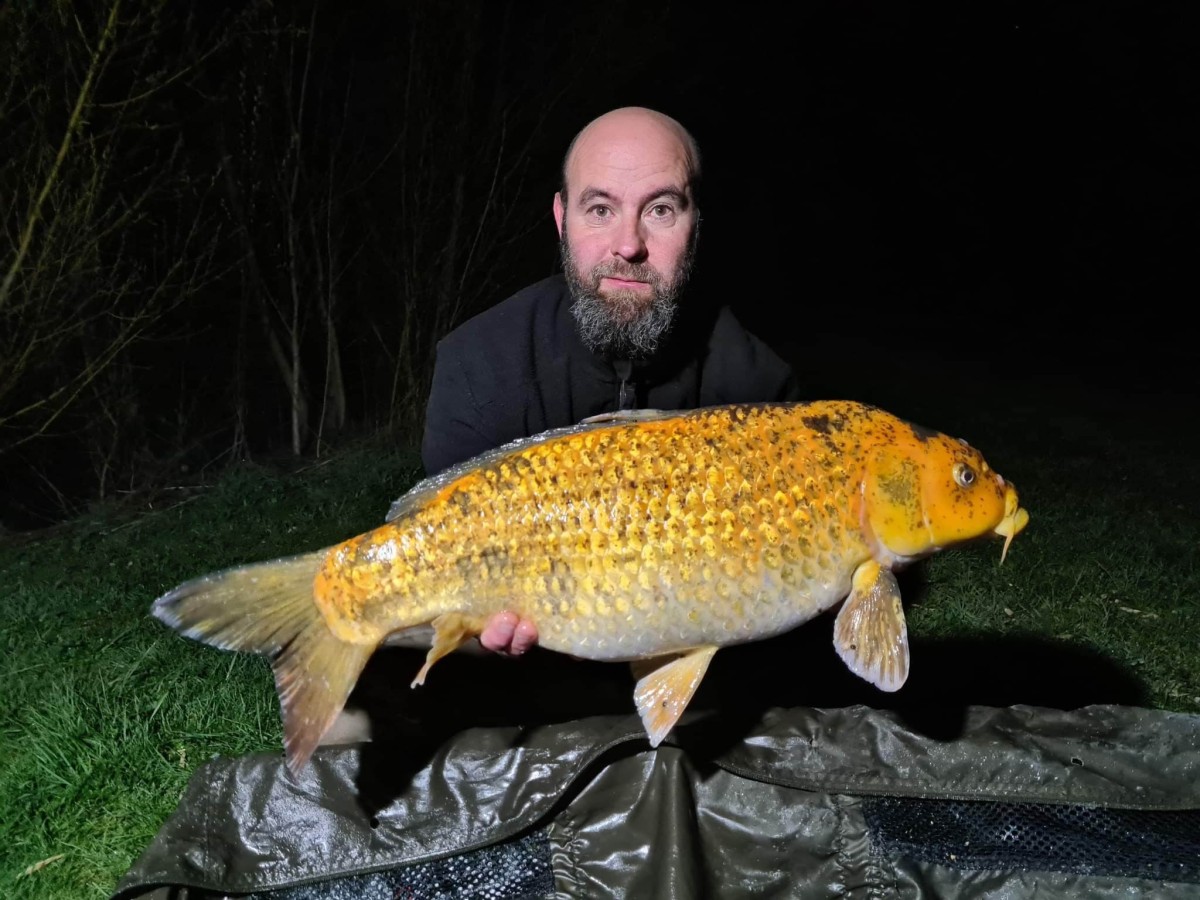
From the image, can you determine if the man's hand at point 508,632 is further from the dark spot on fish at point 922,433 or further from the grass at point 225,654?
the grass at point 225,654

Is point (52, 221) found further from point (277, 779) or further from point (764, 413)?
point (764, 413)

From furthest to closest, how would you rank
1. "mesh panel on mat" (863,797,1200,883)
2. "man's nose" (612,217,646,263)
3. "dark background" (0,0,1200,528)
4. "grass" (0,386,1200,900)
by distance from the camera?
"dark background" (0,0,1200,528)
"man's nose" (612,217,646,263)
"grass" (0,386,1200,900)
"mesh panel on mat" (863,797,1200,883)

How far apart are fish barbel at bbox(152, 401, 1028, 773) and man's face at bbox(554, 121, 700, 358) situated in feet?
2.12

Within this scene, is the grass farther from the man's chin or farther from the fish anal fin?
the man's chin

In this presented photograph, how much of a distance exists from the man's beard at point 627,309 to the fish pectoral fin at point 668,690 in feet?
2.63

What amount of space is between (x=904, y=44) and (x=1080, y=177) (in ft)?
13.9

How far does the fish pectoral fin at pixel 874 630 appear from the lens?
1.35m

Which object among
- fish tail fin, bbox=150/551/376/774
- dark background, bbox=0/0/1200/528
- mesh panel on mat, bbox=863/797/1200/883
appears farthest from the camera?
dark background, bbox=0/0/1200/528

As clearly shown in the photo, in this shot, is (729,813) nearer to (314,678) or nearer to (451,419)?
(314,678)

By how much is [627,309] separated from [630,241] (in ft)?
0.47

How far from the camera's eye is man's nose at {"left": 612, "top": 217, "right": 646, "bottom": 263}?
6.37 ft

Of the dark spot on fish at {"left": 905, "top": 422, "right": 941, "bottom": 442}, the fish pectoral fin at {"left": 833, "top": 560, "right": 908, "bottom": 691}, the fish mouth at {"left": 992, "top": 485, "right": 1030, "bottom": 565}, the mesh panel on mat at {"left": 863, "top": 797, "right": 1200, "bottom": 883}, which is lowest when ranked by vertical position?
the mesh panel on mat at {"left": 863, "top": 797, "right": 1200, "bottom": 883}

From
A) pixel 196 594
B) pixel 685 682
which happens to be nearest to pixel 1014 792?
pixel 685 682

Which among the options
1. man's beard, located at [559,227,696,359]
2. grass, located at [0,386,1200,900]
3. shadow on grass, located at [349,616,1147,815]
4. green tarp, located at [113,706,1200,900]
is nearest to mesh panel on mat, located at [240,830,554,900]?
green tarp, located at [113,706,1200,900]
